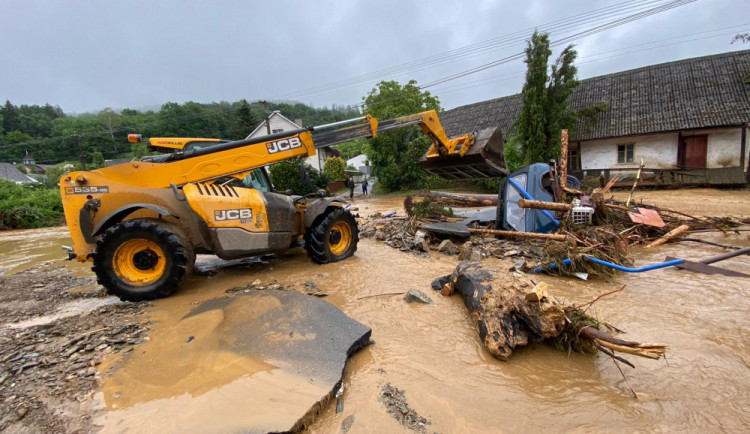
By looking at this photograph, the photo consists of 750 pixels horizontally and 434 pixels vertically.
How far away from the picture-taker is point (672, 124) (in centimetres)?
1628

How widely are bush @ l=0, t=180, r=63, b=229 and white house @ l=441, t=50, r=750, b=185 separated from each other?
2899 centimetres

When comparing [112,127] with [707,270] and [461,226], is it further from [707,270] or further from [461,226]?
[707,270]

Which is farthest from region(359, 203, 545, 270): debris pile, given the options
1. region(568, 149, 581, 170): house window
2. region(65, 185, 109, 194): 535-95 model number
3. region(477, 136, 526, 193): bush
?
region(568, 149, 581, 170): house window

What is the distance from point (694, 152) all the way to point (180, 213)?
22.4 meters

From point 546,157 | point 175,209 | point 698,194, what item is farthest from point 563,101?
point 175,209

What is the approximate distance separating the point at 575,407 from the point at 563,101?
741 inches

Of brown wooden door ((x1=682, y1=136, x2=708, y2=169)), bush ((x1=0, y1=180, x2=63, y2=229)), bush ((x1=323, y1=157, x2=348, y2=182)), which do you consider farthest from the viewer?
bush ((x1=323, y1=157, x2=348, y2=182))

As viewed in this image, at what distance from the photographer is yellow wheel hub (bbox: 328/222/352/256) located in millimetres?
5909

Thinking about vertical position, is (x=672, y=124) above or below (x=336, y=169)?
above

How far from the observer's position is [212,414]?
1967mm

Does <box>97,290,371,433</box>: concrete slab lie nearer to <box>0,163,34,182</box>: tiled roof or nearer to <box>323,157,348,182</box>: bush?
<box>323,157,348,182</box>: bush

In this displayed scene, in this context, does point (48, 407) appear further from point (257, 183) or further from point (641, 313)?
point (641, 313)

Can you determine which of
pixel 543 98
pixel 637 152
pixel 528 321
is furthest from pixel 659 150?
pixel 528 321

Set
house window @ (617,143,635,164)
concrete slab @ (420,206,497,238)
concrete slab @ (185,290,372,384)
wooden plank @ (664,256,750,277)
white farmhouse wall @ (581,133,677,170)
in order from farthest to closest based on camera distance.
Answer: house window @ (617,143,635,164), white farmhouse wall @ (581,133,677,170), concrete slab @ (420,206,497,238), wooden plank @ (664,256,750,277), concrete slab @ (185,290,372,384)
